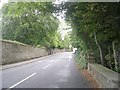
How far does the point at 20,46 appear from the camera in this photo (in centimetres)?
4019

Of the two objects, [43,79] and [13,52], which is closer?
[43,79]

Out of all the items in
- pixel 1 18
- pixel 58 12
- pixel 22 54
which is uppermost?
pixel 1 18

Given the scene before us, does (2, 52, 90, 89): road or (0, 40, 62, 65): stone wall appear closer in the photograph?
(2, 52, 90, 89): road

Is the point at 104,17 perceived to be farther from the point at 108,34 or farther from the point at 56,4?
the point at 56,4

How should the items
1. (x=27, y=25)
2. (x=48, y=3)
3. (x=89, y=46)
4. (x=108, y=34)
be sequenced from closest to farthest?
(x=108, y=34)
(x=48, y=3)
(x=89, y=46)
(x=27, y=25)

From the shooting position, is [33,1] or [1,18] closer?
[33,1]

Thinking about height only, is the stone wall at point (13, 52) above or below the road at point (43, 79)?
above

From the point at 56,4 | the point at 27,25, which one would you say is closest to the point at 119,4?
the point at 56,4

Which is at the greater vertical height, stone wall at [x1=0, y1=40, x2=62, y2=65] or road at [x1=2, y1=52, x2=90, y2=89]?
stone wall at [x1=0, y1=40, x2=62, y2=65]

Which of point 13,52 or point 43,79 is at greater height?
point 13,52

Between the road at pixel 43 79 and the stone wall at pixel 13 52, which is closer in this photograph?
the road at pixel 43 79

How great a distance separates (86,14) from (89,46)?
481 inches

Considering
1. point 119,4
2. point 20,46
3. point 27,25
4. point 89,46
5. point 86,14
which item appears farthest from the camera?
point 27,25

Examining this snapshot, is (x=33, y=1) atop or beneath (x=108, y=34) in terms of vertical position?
atop
